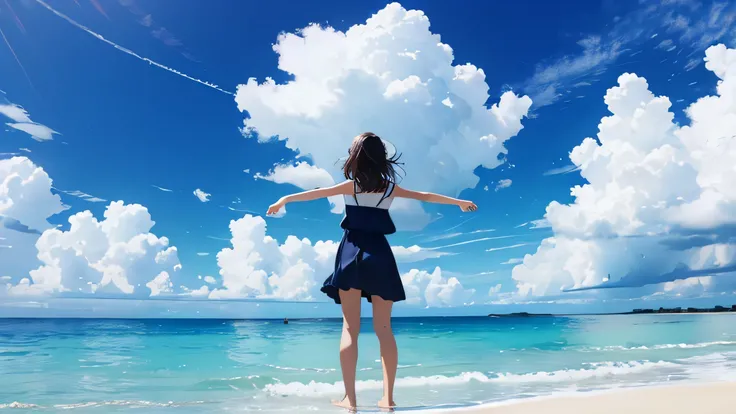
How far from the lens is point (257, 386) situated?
6.67 m

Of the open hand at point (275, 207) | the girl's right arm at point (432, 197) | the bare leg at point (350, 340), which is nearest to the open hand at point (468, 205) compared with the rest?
the girl's right arm at point (432, 197)

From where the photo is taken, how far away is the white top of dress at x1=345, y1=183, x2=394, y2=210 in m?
3.27

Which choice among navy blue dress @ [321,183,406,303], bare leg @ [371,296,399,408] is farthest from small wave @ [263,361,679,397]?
navy blue dress @ [321,183,406,303]

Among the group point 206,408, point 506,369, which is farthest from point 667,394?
point 506,369

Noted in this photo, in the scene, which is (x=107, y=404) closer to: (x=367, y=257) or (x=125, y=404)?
(x=125, y=404)

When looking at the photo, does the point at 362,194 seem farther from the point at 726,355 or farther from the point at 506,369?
the point at 726,355

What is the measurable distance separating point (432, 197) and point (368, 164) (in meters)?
0.49

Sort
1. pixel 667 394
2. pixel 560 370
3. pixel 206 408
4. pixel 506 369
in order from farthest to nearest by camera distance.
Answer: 1. pixel 506 369
2. pixel 560 370
3. pixel 206 408
4. pixel 667 394

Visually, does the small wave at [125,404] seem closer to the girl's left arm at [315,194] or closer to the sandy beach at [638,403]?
the girl's left arm at [315,194]

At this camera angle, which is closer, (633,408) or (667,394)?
(633,408)

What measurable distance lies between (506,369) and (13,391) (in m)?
7.16

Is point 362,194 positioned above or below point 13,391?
above

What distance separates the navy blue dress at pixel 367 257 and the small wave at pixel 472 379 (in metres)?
2.89

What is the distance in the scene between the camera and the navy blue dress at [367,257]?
10.4 ft
